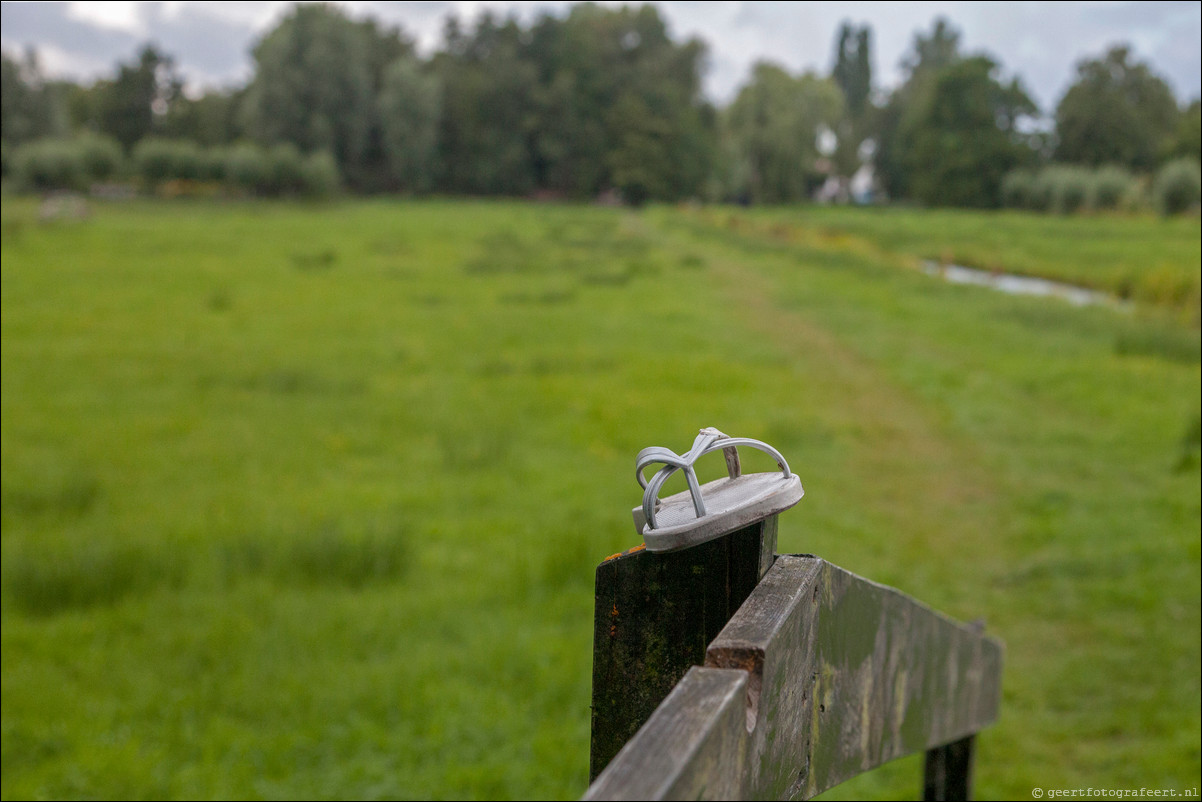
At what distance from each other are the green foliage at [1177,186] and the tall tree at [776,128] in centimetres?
3866

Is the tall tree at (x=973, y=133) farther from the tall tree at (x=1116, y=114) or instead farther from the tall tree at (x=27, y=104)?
the tall tree at (x=27, y=104)

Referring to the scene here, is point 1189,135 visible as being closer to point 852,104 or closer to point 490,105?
point 490,105

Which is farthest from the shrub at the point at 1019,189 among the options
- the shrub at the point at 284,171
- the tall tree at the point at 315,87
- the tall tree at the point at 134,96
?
the shrub at the point at 284,171

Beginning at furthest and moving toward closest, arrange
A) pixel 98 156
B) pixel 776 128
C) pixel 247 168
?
pixel 776 128 → pixel 247 168 → pixel 98 156

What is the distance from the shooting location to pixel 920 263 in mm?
18281

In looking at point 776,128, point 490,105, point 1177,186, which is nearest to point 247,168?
point 1177,186

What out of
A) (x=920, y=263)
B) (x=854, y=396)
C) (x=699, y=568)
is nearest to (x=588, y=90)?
(x=920, y=263)

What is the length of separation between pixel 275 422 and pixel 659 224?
117ft

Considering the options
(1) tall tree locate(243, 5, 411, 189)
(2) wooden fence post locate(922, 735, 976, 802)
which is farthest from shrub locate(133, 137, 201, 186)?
(2) wooden fence post locate(922, 735, 976, 802)

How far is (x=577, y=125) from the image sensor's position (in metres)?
58.9

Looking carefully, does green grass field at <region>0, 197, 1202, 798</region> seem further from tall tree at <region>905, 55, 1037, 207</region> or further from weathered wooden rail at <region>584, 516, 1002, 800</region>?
weathered wooden rail at <region>584, 516, 1002, 800</region>

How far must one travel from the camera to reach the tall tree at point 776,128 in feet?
140

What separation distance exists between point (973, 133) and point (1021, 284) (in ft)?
7.51

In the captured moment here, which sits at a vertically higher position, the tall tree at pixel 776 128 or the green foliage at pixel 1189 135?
the tall tree at pixel 776 128
